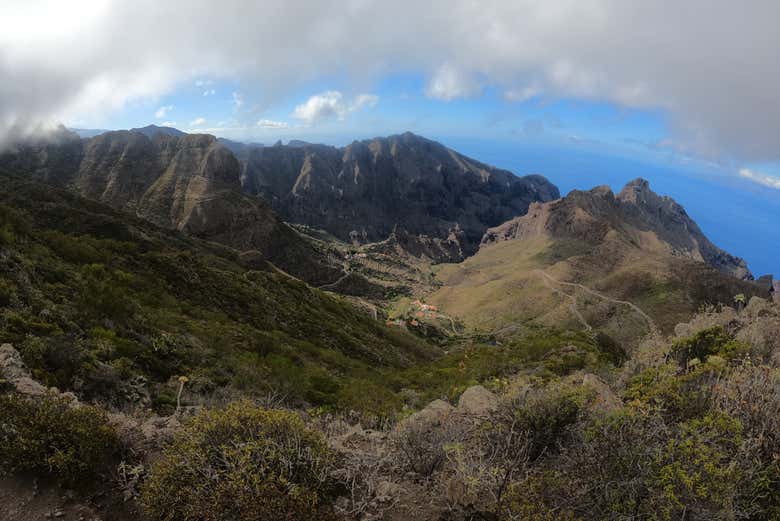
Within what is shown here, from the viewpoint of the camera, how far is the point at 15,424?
223 inches

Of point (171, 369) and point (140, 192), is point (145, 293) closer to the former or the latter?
point (171, 369)

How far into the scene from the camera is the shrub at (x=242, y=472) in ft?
15.6

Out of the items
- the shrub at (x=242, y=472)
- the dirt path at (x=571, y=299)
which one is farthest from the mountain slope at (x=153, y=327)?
the dirt path at (x=571, y=299)

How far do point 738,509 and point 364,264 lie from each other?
14588 centimetres

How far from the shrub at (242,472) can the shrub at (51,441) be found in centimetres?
99

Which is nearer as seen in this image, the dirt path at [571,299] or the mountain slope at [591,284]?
the mountain slope at [591,284]

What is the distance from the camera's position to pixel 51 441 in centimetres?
564

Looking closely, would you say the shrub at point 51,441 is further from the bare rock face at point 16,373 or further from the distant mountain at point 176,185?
the distant mountain at point 176,185

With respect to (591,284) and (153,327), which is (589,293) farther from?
Answer: (153,327)

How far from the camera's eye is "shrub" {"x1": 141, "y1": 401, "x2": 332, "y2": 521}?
476cm

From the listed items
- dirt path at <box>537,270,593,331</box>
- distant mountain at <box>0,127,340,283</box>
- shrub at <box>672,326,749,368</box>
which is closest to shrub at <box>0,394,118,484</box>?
shrub at <box>672,326,749,368</box>

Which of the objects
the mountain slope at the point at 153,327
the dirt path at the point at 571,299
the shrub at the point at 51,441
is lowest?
the dirt path at the point at 571,299

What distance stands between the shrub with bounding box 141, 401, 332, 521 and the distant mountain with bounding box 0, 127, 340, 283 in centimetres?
8938

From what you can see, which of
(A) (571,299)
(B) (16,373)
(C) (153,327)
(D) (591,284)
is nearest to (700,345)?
(B) (16,373)
